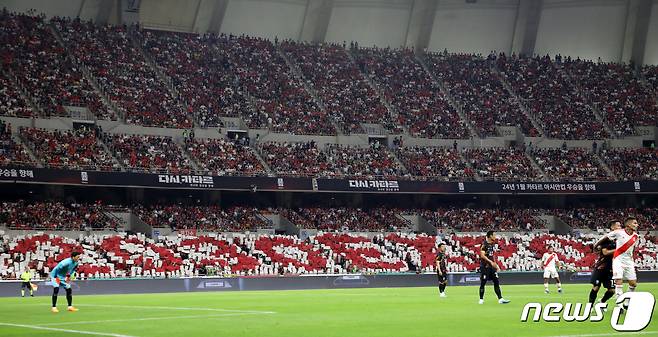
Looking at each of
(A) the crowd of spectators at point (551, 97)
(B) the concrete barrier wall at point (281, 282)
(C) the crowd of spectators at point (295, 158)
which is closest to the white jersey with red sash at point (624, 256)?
(B) the concrete barrier wall at point (281, 282)

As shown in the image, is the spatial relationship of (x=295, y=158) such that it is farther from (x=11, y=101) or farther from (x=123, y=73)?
(x=11, y=101)

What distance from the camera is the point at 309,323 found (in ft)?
78.9

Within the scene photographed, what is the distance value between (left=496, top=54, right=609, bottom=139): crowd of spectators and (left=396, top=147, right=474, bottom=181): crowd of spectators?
35.6 feet

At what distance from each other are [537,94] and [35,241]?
5167cm

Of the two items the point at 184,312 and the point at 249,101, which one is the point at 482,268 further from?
the point at 249,101

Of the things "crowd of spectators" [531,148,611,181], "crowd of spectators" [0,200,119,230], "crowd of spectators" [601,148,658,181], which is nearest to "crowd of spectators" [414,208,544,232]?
"crowd of spectators" [531,148,611,181]

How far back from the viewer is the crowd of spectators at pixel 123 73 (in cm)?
7188

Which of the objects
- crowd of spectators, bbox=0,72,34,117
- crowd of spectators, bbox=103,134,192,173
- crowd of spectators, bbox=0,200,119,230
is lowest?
crowd of spectators, bbox=0,200,119,230

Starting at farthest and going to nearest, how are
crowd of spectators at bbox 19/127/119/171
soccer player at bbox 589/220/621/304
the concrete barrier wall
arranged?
crowd of spectators at bbox 19/127/119/171 → the concrete barrier wall → soccer player at bbox 589/220/621/304

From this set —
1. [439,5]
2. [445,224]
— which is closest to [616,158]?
[445,224]

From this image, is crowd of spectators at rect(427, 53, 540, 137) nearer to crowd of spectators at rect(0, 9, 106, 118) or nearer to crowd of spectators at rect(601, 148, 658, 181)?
crowd of spectators at rect(601, 148, 658, 181)

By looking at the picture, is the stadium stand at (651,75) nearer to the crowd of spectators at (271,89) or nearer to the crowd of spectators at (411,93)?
the crowd of spectators at (411,93)

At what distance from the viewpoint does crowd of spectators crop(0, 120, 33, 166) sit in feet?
201

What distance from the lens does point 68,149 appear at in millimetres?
64625
